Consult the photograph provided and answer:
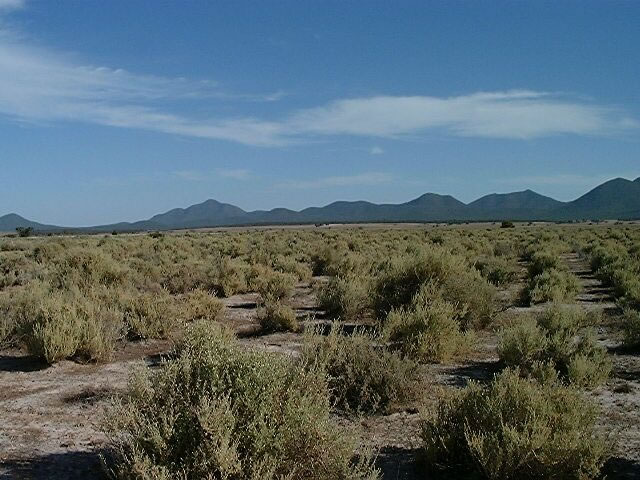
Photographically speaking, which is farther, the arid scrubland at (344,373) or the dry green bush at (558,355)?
the dry green bush at (558,355)

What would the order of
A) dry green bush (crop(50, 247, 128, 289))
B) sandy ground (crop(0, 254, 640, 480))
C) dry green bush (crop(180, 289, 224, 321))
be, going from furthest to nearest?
dry green bush (crop(50, 247, 128, 289)) → dry green bush (crop(180, 289, 224, 321)) → sandy ground (crop(0, 254, 640, 480))

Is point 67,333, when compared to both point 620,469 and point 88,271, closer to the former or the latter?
point 620,469

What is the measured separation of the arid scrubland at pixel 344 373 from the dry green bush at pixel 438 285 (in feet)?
0.13

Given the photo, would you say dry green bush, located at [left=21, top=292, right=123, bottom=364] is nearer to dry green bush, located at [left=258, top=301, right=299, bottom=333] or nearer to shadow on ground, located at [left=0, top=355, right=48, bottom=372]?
shadow on ground, located at [left=0, top=355, right=48, bottom=372]

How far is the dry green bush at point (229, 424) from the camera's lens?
4352 mm

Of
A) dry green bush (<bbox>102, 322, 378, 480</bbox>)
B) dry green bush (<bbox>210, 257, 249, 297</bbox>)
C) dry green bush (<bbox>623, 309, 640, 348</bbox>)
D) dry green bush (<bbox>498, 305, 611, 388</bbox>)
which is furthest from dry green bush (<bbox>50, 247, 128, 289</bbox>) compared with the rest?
dry green bush (<bbox>623, 309, 640, 348</bbox>)

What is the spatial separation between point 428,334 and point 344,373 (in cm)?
261

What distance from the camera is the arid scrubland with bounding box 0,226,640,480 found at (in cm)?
459

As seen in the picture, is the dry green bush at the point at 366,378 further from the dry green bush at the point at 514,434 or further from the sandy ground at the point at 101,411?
the dry green bush at the point at 514,434

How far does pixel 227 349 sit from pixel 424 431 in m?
1.97

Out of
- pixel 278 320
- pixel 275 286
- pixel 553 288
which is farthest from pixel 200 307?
pixel 553 288

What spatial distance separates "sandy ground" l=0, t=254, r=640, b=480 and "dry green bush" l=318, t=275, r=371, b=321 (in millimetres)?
2198

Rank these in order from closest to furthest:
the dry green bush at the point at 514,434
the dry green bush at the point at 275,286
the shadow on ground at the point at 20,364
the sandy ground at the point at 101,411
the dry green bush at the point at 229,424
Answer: the dry green bush at the point at 229,424 → the dry green bush at the point at 514,434 → the sandy ground at the point at 101,411 → the shadow on ground at the point at 20,364 → the dry green bush at the point at 275,286

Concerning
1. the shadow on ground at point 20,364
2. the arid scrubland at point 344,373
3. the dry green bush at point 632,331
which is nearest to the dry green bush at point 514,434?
the arid scrubland at point 344,373
